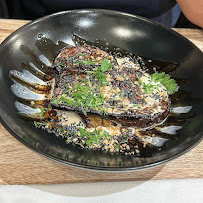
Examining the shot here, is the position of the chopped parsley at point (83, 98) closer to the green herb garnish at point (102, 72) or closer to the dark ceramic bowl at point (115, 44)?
the green herb garnish at point (102, 72)

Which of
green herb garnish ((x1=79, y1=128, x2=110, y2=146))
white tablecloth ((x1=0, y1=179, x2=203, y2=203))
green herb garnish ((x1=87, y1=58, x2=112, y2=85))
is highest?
green herb garnish ((x1=87, y1=58, x2=112, y2=85))

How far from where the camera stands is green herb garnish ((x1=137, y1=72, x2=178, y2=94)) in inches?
74.7

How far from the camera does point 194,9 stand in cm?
246

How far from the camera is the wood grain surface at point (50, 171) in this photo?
154cm

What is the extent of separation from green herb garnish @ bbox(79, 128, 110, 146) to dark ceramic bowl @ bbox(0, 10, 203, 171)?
0.24 ft

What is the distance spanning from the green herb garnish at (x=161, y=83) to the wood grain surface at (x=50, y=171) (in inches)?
18.5

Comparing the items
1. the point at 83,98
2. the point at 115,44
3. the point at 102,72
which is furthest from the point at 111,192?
the point at 115,44

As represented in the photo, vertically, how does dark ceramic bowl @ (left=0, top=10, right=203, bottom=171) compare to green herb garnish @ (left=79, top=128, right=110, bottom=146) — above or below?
above

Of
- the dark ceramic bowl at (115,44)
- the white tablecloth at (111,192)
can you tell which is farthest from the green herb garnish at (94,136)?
the white tablecloth at (111,192)

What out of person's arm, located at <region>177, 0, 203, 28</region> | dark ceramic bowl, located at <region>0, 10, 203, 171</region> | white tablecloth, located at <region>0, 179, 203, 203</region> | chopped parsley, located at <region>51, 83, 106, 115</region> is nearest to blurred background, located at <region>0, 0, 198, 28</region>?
person's arm, located at <region>177, 0, 203, 28</region>

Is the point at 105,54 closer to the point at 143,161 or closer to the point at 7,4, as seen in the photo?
the point at 143,161

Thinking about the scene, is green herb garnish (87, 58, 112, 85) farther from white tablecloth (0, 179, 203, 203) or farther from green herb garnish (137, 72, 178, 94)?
white tablecloth (0, 179, 203, 203)

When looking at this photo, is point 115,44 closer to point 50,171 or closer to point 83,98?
point 83,98

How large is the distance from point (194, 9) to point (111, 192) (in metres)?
1.73
